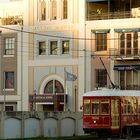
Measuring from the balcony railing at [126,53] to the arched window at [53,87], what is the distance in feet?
24.3

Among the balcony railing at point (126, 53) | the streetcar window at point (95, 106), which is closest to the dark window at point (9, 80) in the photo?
the balcony railing at point (126, 53)

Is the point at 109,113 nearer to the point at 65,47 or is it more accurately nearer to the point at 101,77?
the point at 101,77

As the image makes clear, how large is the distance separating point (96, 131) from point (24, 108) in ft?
83.4

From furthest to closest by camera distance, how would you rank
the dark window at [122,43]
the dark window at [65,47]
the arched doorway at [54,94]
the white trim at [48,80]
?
the white trim at [48,80]
the dark window at [65,47]
the arched doorway at [54,94]
the dark window at [122,43]

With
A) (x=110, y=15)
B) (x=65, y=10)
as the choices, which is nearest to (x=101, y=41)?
(x=110, y=15)

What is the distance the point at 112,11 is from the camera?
2781 inches

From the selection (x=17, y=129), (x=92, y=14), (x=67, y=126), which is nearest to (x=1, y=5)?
(x=92, y=14)

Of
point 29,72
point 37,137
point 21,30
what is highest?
point 21,30

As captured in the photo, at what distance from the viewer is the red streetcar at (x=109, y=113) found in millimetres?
47125

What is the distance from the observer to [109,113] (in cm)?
4712

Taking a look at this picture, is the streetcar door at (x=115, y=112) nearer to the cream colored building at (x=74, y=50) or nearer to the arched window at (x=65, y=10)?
the cream colored building at (x=74, y=50)

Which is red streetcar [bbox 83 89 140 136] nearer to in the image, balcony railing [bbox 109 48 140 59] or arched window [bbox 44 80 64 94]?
balcony railing [bbox 109 48 140 59]

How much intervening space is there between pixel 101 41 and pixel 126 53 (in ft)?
10.9

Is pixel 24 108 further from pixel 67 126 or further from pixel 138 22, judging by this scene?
pixel 67 126
